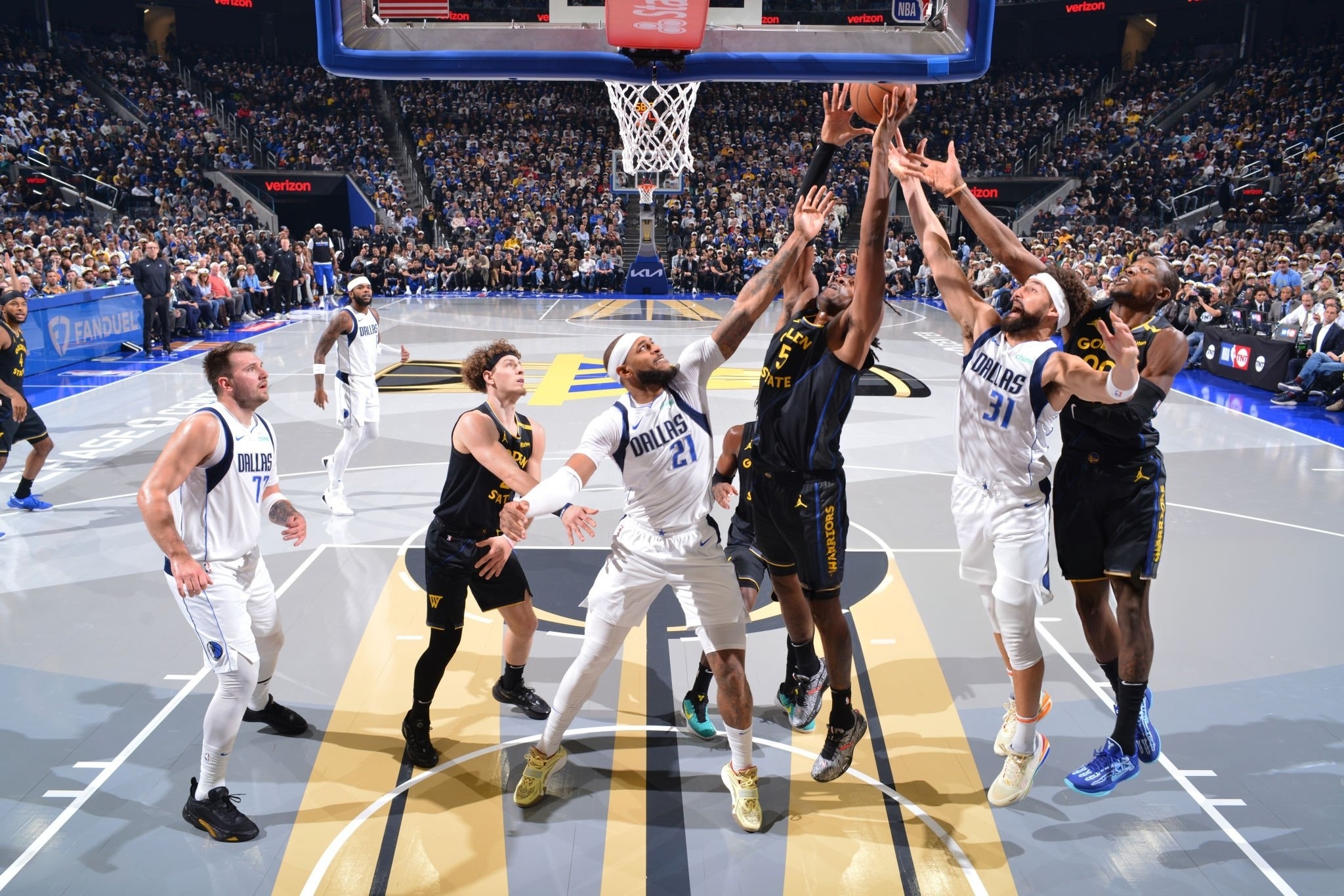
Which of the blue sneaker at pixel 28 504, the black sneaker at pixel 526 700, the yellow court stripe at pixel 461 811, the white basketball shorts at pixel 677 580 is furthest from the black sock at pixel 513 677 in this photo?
the blue sneaker at pixel 28 504

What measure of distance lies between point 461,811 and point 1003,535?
263 cm

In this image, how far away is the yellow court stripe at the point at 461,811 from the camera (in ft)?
12.7

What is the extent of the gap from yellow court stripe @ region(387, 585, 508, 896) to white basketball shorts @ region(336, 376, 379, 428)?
3487mm

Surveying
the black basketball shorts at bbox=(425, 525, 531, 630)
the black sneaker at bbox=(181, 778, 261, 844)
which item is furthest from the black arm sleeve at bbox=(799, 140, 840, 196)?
the black sneaker at bbox=(181, 778, 261, 844)

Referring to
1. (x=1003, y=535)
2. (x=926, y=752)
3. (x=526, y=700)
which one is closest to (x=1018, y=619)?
(x=1003, y=535)

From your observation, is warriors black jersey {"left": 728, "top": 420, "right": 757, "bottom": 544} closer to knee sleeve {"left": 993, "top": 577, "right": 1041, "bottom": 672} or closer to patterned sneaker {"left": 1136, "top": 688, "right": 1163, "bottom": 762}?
knee sleeve {"left": 993, "top": 577, "right": 1041, "bottom": 672}

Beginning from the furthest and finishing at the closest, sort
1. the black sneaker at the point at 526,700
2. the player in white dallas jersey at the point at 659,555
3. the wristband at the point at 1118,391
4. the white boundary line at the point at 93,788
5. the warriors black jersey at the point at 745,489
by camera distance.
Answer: the black sneaker at the point at 526,700 → the warriors black jersey at the point at 745,489 → the player in white dallas jersey at the point at 659,555 → the wristband at the point at 1118,391 → the white boundary line at the point at 93,788

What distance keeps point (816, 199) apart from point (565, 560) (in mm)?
3625

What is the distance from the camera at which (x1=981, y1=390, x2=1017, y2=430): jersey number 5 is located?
4.37 metres

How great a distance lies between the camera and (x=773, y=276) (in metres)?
4.53

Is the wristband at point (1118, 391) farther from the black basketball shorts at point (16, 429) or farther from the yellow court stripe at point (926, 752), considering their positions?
the black basketball shorts at point (16, 429)

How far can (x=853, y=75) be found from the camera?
5.77 meters

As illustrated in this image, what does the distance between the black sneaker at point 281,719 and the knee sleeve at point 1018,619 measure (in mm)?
3339

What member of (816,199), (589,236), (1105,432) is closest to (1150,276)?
(1105,432)
